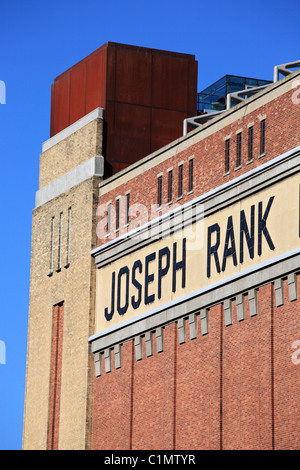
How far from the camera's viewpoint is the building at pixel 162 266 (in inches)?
1880

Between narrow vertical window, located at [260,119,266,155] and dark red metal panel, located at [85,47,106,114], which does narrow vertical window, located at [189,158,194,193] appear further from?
dark red metal panel, located at [85,47,106,114]

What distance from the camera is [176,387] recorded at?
174ft

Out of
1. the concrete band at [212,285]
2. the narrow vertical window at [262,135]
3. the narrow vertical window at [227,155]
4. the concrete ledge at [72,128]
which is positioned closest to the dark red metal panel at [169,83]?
the concrete ledge at [72,128]

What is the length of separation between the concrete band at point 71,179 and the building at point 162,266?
0.26ft

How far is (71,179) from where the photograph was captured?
63500 mm

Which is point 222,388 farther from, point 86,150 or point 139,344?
point 86,150

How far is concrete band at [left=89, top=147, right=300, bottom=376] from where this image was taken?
47.2 metres

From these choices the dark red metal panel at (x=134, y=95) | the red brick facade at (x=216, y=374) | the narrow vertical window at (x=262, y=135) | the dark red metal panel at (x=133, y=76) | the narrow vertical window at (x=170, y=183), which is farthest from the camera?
the dark red metal panel at (x=133, y=76)

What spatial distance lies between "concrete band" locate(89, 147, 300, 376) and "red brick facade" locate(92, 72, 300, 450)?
1.35 ft

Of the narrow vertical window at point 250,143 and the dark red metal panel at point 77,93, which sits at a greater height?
the dark red metal panel at point 77,93

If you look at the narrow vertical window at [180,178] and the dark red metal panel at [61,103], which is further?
the dark red metal panel at [61,103]

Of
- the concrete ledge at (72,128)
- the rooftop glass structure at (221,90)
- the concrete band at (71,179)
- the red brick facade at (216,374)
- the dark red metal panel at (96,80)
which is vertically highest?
the rooftop glass structure at (221,90)

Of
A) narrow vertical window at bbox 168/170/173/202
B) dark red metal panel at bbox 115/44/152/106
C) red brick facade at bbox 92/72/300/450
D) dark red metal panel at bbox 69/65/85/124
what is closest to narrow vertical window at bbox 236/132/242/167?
red brick facade at bbox 92/72/300/450

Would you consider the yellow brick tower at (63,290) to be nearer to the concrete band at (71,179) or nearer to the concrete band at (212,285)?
the concrete band at (71,179)
